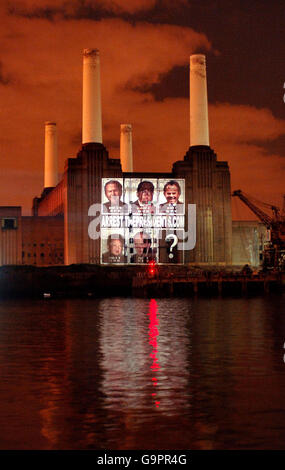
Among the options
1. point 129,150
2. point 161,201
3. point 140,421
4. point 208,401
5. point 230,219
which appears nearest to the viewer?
point 140,421

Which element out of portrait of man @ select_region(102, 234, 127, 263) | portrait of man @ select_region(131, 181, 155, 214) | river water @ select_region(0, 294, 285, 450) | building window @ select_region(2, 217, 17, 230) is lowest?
river water @ select_region(0, 294, 285, 450)

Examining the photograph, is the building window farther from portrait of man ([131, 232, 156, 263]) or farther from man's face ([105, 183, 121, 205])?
portrait of man ([131, 232, 156, 263])

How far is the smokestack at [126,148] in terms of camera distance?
482 ft

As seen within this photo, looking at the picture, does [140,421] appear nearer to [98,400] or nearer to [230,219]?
[98,400]

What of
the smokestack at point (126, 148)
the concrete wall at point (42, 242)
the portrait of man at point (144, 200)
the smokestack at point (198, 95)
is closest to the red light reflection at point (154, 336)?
the portrait of man at point (144, 200)

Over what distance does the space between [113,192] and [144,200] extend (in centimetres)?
464

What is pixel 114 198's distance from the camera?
115 m

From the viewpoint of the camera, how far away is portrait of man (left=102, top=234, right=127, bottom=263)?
116562 mm

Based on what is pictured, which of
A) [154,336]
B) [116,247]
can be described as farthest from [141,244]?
[154,336]

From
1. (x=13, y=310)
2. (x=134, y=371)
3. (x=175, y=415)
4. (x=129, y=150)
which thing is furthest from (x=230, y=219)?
(x=175, y=415)

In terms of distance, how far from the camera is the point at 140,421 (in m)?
20.3

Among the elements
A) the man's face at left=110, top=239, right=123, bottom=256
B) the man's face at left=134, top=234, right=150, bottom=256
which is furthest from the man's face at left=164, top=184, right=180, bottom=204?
the man's face at left=110, top=239, right=123, bottom=256

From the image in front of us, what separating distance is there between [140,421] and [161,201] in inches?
3768

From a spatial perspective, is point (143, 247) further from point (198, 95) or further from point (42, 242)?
point (198, 95)
